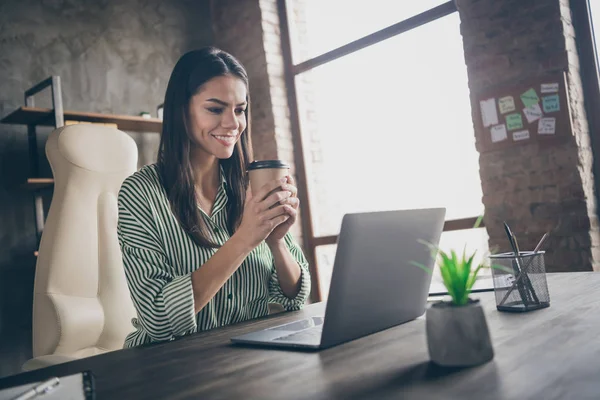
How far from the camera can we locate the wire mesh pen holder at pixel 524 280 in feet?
3.31

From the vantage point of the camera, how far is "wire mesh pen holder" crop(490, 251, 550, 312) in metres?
1.01

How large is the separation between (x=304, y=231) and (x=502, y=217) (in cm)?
157

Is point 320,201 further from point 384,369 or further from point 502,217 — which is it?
point 384,369

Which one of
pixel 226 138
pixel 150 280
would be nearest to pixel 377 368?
pixel 150 280

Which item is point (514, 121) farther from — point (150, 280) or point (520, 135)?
point (150, 280)

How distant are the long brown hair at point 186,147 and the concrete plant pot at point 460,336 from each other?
84 cm

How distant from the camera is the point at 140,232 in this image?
129 centimetres

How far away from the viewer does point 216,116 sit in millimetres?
1495

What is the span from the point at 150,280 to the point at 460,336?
746 millimetres

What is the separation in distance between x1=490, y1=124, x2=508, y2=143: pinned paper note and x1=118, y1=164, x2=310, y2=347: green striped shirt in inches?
62.0

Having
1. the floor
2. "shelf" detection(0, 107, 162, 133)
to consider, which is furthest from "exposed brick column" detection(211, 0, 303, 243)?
the floor

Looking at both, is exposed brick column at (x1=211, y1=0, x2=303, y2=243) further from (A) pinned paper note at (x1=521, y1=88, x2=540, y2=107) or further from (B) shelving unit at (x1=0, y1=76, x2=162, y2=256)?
(A) pinned paper note at (x1=521, y1=88, x2=540, y2=107)

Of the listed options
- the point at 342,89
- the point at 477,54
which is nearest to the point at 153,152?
the point at 342,89

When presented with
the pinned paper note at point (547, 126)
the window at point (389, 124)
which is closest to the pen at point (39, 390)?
the window at point (389, 124)
